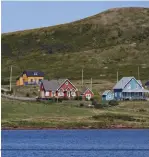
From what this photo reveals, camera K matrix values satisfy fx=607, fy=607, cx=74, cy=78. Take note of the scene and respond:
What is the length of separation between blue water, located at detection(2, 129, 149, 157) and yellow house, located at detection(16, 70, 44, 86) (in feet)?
266

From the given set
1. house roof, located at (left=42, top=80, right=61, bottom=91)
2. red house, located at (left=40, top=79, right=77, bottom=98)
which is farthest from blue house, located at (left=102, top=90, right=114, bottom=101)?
house roof, located at (left=42, top=80, right=61, bottom=91)

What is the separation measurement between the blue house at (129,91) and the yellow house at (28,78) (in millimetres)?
37074

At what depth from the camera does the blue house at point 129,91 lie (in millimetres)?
132250

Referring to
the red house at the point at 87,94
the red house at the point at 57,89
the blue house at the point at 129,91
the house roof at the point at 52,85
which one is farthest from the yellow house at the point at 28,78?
the red house at the point at 87,94

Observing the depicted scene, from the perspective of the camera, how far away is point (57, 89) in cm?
13162

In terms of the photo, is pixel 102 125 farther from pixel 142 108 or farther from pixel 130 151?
pixel 130 151

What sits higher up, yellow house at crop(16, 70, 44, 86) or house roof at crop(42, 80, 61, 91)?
yellow house at crop(16, 70, 44, 86)

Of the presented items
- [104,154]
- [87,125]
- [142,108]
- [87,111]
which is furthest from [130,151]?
[142,108]

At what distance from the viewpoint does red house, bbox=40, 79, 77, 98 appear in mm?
131750

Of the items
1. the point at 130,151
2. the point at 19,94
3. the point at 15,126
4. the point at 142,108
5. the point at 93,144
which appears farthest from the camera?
the point at 19,94

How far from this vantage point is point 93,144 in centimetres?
6359

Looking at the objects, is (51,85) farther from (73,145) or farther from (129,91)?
(73,145)

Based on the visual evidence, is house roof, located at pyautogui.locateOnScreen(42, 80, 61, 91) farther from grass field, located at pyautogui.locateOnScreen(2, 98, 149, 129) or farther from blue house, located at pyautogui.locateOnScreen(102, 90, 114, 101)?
grass field, located at pyautogui.locateOnScreen(2, 98, 149, 129)

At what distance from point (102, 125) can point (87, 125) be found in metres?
2.46
